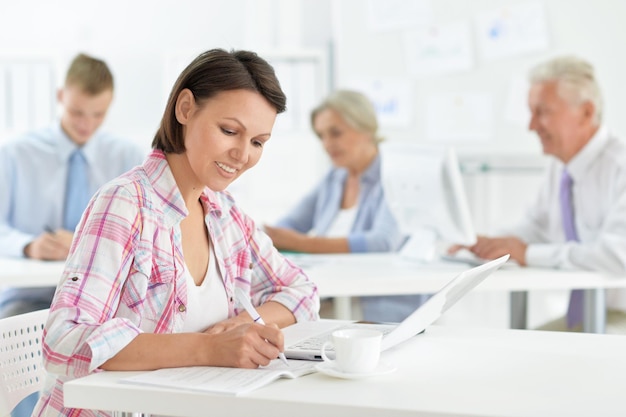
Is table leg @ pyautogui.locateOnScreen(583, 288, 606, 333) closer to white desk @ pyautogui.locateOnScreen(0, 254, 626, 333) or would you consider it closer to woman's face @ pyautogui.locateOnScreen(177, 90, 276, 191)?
white desk @ pyautogui.locateOnScreen(0, 254, 626, 333)

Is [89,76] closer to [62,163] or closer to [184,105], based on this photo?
[62,163]

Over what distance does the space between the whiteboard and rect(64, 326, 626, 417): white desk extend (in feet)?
9.13

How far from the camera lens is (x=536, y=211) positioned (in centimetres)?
344

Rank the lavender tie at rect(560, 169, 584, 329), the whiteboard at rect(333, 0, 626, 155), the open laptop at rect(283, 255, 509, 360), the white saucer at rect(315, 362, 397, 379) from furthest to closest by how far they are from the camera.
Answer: the whiteboard at rect(333, 0, 626, 155)
the lavender tie at rect(560, 169, 584, 329)
the open laptop at rect(283, 255, 509, 360)
the white saucer at rect(315, 362, 397, 379)

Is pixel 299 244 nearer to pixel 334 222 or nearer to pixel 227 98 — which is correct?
pixel 334 222

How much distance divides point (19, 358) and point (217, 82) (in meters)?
0.61

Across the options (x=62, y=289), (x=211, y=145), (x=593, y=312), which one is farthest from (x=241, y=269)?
(x=593, y=312)

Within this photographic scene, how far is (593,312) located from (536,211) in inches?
27.2

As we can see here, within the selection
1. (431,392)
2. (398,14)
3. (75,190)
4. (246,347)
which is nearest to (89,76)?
(75,190)

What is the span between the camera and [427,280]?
2680 mm

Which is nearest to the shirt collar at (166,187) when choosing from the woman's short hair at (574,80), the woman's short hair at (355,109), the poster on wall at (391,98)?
the woman's short hair at (574,80)

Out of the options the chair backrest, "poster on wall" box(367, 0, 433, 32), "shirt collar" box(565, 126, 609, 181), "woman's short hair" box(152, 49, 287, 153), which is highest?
"poster on wall" box(367, 0, 433, 32)

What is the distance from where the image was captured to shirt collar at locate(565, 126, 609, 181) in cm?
308

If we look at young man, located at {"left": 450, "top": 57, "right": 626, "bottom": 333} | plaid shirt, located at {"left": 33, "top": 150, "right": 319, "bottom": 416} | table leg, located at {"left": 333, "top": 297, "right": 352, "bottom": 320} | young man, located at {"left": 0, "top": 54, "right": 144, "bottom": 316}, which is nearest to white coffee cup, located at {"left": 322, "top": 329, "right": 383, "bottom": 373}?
plaid shirt, located at {"left": 33, "top": 150, "right": 319, "bottom": 416}
